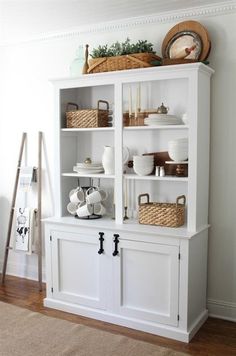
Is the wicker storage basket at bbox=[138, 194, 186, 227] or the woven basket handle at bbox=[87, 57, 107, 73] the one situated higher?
the woven basket handle at bbox=[87, 57, 107, 73]

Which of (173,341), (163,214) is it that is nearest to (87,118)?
(163,214)

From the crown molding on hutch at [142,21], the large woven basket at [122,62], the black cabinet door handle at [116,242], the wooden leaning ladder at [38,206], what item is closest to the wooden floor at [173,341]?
the wooden leaning ladder at [38,206]

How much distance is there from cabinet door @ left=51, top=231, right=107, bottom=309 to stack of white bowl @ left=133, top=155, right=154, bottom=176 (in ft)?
2.06

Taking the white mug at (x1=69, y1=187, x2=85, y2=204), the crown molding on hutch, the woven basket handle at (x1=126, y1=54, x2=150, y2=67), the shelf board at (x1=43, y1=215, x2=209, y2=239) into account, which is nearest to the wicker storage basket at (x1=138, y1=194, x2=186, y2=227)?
the shelf board at (x1=43, y1=215, x2=209, y2=239)

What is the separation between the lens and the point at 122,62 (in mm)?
3096

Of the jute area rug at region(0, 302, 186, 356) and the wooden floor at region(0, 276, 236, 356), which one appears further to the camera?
the wooden floor at region(0, 276, 236, 356)

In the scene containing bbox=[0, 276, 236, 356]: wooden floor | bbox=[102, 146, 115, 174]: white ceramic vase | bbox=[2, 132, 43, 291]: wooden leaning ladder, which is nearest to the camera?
bbox=[0, 276, 236, 356]: wooden floor

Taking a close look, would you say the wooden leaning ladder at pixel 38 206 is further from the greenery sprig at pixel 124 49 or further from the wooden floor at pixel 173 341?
the greenery sprig at pixel 124 49

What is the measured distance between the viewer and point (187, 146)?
2.99 meters

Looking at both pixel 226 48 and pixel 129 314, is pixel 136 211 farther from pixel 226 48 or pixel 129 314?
pixel 226 48

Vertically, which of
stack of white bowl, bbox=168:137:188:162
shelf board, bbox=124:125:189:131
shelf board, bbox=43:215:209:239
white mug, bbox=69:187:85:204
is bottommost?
shelf board, bbox=43:215:209:239

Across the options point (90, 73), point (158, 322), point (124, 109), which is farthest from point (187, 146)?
point (158, 322)

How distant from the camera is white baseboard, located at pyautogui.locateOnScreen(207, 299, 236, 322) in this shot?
125 inches

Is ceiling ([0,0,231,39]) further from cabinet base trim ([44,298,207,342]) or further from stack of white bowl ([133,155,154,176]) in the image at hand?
cabinet base trim ([44,298,207,342])
